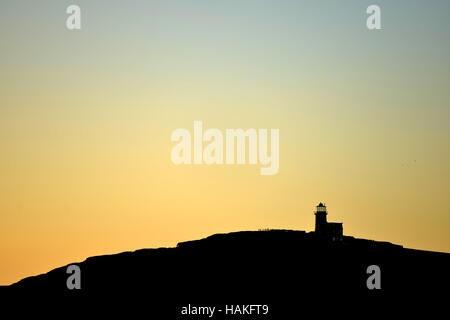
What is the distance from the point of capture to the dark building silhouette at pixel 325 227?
363 ft

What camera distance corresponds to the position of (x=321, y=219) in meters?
111

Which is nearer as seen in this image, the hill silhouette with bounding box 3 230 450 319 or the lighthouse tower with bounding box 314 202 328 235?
the hill silhouette with bounding box 3 230 450 319

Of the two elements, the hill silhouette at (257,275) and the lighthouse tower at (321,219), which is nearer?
the hill silhouette at (257,275)

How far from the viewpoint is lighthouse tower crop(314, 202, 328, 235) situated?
11056 centimetres

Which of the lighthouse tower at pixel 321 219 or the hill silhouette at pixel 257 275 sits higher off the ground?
the lighthouse tower at pixel 321 219

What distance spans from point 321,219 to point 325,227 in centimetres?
153

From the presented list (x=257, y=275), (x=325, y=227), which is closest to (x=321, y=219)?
(x=325, y=227)

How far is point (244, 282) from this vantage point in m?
108

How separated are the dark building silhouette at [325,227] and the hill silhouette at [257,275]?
0.91m

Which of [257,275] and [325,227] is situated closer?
[257,275]

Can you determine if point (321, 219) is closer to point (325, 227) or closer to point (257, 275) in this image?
point (325, 227)

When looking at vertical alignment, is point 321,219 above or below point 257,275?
above

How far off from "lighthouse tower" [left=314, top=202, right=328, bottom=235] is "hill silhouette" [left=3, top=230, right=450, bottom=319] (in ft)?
3.90

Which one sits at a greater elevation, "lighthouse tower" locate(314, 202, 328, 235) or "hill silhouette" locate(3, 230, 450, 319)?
"lighthouse tower" locate(314, 202, 328, 235)
